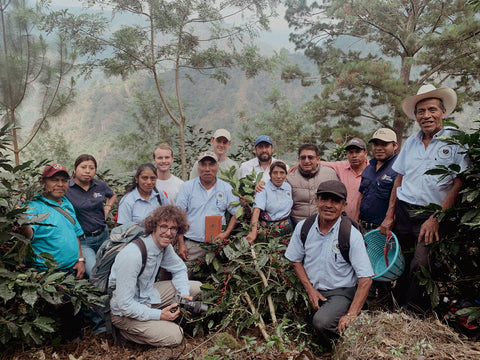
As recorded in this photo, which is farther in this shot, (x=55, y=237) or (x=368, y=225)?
(x=368, y=225)

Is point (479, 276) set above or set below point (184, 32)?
below

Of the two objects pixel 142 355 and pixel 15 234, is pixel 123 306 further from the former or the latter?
pixel 15 234

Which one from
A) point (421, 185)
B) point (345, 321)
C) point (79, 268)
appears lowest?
point (345, 321)

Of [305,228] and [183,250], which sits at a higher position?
[305,228]

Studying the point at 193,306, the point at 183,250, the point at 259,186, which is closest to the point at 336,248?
the point at 259,186

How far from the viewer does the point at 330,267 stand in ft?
8.77

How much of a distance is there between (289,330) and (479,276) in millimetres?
1450

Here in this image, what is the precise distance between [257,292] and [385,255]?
1175mm

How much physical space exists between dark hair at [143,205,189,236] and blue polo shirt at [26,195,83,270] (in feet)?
2.81

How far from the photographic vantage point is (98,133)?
2114 inches

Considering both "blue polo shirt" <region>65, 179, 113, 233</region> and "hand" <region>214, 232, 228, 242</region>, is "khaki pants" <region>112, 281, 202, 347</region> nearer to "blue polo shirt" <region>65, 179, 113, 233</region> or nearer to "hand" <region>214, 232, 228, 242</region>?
"hand" <region>214, 232, 228, 242</region>

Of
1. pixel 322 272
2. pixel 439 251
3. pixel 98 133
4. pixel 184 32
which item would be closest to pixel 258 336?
pixel 322 272

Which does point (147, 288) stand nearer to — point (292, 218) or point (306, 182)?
point (292, 218)

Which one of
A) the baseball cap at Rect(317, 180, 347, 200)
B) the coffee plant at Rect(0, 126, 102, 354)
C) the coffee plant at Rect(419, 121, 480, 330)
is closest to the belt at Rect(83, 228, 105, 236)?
the coffee plant at Rect(0, 126, 102, 354)
